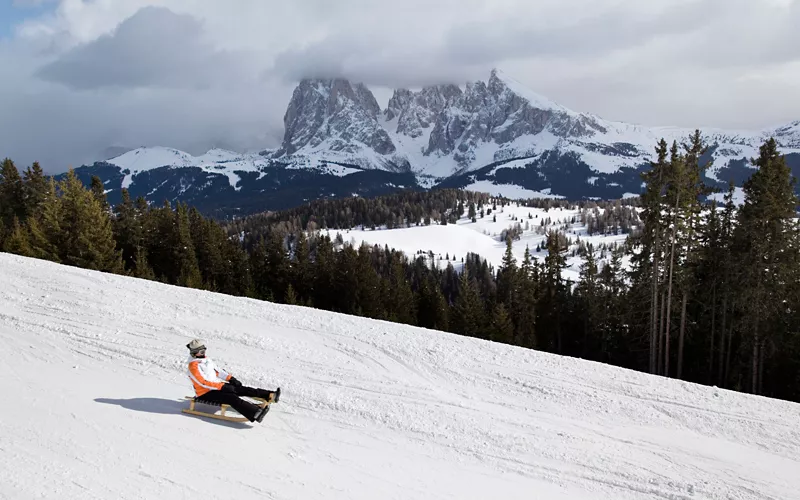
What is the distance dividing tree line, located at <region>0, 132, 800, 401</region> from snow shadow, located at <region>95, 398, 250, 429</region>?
78.6 feet

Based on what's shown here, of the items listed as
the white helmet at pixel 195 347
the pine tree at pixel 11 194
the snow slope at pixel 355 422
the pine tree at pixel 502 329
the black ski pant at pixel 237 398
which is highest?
the pine tree at pixel 11 194

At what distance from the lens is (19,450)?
811cm

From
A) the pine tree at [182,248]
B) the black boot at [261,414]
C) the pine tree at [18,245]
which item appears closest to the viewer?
the black boot at [261,414]

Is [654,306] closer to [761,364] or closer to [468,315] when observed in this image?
[761,364]

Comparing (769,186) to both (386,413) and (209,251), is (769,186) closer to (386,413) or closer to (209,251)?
(386,413)

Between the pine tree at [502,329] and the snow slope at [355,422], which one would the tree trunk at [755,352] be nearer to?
the snow slope at [355,422]

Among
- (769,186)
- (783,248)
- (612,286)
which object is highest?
(769,186)

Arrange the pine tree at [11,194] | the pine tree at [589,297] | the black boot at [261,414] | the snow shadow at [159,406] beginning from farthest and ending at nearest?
the pine tree at [11,194] < the pine tree at [589,297] < the snow shadow at [159,406] < the black boot at [261,414]

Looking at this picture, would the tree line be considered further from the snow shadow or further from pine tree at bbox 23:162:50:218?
the snow shadow

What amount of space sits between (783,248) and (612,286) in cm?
1688

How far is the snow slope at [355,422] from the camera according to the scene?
8.18 meters

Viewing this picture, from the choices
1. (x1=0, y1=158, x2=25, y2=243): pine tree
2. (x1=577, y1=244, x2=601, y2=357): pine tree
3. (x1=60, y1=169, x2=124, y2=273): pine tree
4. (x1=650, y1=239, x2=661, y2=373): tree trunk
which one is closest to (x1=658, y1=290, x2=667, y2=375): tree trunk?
(x1=650, y1=239, x2=661, y2=373): tree trunk

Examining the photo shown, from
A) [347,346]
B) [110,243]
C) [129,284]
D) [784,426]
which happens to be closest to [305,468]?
[347,346]

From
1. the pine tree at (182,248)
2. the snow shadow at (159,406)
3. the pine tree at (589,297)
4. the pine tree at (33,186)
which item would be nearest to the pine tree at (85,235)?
the pine tree at (182,248)
